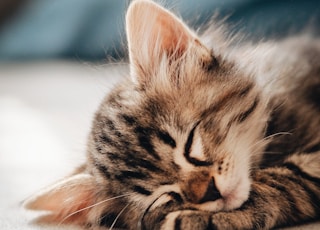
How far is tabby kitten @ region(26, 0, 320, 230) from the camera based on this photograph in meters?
1.14

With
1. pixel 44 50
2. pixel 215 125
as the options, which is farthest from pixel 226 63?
pixel 44 50

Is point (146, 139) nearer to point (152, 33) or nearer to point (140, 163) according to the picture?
point (140, 163)

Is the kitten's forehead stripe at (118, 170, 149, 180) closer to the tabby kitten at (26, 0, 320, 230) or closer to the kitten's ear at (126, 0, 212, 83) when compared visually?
the tabby kitten at (26, 0, 320, 230)

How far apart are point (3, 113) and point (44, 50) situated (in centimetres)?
82

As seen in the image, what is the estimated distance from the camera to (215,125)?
47.8 inches

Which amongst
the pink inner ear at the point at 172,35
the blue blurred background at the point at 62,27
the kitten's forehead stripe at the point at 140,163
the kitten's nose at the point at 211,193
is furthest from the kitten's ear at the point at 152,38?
the blue blurred background at the point at 62,27

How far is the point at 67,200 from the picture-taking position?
1304mm

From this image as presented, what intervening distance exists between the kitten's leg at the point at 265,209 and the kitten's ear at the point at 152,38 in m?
0.34

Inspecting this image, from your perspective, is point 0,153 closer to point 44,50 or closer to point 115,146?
point 115,146

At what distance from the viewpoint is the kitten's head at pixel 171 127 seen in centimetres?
115

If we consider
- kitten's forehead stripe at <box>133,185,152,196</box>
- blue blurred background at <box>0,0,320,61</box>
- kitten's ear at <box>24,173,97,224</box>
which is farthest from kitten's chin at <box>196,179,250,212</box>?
blue blurred background at <box>0,0,320,61</box>

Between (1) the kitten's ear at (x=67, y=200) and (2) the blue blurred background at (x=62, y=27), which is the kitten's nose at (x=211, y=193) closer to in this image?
(1) the kitten's ear at (x=67, y=200)

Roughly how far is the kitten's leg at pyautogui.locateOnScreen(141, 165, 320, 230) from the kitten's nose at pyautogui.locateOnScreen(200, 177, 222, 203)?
3cm

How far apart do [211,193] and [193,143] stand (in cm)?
12
